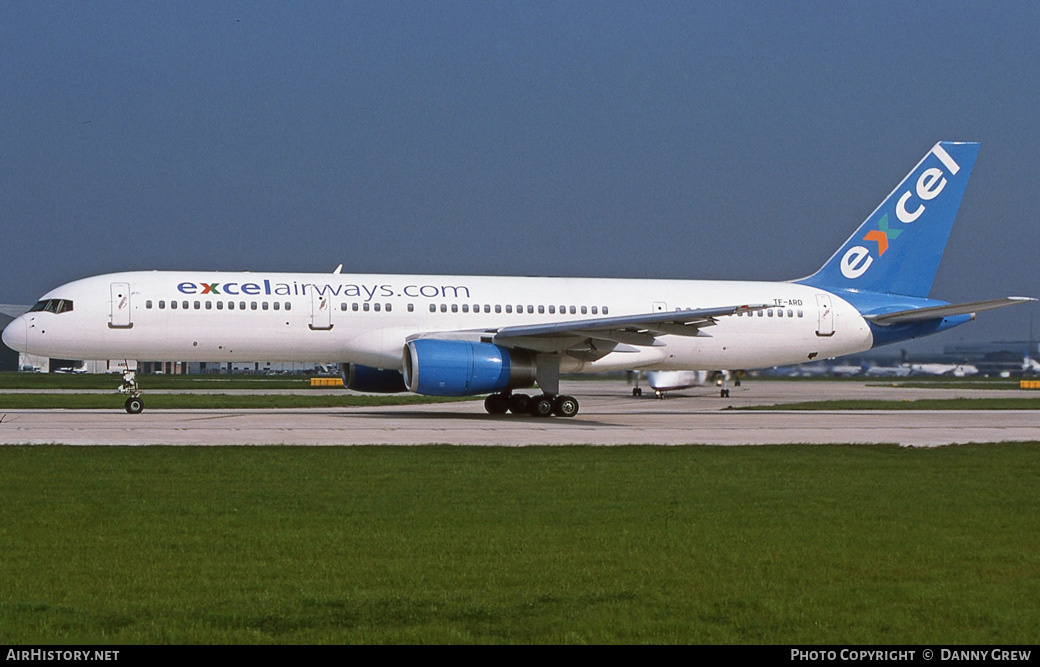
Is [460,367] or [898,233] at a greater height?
[898,233]

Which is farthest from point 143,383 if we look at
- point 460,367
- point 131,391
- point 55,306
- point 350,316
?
point 460,367

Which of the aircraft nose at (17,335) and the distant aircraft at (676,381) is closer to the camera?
the aircraft nose at (17,335)

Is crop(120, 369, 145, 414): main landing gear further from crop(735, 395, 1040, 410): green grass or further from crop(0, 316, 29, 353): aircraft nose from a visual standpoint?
crop(735, 395, 1040, 410): green grass

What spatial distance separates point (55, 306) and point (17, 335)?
1.18 metres

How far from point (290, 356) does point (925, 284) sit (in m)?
19.7

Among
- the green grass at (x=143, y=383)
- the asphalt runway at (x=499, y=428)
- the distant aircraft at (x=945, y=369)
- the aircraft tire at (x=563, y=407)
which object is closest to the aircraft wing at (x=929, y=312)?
the asphalt runway at (x=499, y=428)

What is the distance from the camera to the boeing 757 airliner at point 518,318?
29.3m

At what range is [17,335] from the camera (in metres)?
29.3

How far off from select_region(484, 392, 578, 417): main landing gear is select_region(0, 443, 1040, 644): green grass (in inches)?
543

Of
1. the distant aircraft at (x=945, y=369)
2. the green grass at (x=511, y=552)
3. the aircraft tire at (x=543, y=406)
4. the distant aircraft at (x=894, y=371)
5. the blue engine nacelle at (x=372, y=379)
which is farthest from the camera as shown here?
the distant aircraft at (x=945, y=369)

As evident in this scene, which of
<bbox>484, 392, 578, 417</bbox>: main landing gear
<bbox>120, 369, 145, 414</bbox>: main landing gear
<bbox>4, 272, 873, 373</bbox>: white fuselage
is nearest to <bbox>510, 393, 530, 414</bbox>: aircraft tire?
<bbox>484, 392, 578, 417</bbox>: main landing gear

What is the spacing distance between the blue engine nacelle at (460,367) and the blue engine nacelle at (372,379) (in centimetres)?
280

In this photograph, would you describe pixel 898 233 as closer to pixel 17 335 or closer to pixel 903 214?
pixel 903 214

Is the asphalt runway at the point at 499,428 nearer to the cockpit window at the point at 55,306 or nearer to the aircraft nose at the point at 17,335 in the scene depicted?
the aircraft nose at the point at 17,335
